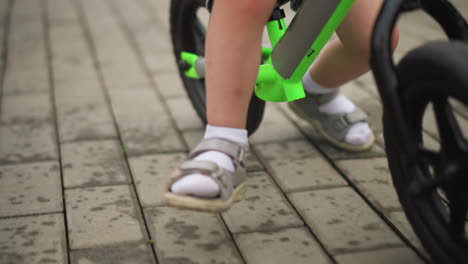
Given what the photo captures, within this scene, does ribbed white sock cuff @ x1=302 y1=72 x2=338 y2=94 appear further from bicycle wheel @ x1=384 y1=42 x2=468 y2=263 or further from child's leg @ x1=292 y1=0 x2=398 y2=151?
bicycle wheel @ x1=384 y1=42 x2=468 y2=263

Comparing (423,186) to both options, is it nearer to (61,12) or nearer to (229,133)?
(229,133)

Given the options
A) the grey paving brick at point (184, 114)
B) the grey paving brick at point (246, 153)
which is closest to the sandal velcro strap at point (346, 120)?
the grey paving brick at point (246, 153)

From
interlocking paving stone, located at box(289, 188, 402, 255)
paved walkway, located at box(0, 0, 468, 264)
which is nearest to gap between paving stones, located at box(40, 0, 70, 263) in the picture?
paved walkway, located at box(0, 0, 468, 264)

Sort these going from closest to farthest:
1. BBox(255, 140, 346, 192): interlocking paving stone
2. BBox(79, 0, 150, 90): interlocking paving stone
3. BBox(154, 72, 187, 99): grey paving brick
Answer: BBox(255, 140, 346, 192): interlocking paving stone
BBox(154, 72, 187, 99): grey paving brick
BBox(79, 0, 150, 90): interlocking paving stone

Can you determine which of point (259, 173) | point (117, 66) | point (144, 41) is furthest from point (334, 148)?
point (144, 41)

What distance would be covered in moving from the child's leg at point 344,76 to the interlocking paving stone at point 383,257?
50 cm

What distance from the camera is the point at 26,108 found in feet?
8.61

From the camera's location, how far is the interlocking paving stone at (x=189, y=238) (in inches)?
62.1

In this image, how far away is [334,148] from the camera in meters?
2.23

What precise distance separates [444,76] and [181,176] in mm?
644

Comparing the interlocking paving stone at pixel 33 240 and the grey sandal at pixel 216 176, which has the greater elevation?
the grey sandal at pixel 216 176

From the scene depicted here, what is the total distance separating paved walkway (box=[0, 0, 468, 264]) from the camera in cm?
162

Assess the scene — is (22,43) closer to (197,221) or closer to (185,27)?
(185,27)

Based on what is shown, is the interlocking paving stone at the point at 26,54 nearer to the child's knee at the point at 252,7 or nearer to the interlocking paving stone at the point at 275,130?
the interlocking paving stone at the point at 275,130
